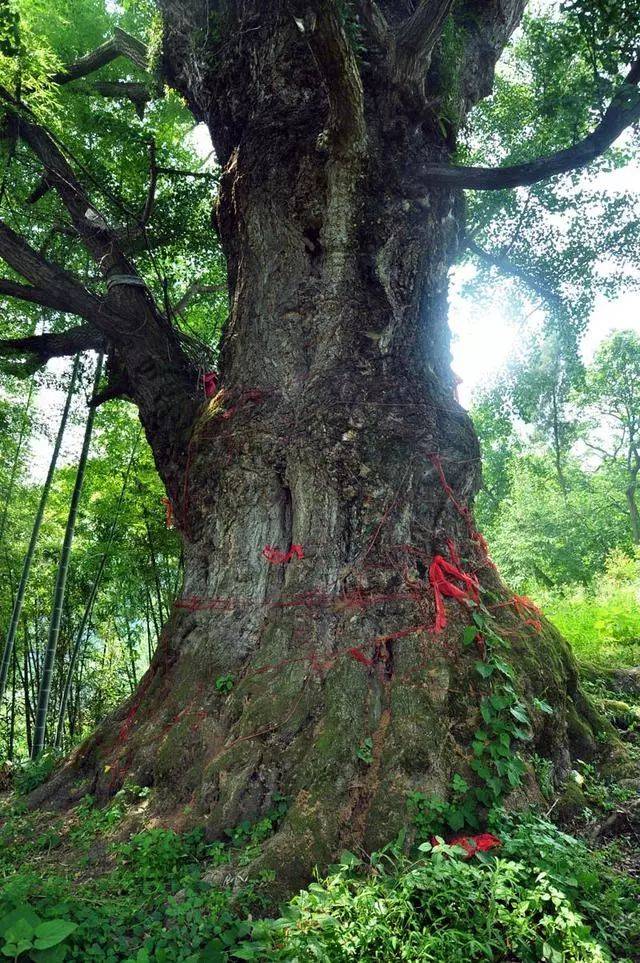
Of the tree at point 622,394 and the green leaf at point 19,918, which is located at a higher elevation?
the tree at point 622,394

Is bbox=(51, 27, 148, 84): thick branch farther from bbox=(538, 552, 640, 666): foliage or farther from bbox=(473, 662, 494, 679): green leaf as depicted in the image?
bbox=(538, 552, 640, 666): foliage

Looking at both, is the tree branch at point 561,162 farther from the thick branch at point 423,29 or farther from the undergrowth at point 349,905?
the undergrowth at point 349,905

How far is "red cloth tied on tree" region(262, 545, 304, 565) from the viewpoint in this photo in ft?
12.4

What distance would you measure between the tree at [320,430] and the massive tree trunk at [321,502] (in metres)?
0.02

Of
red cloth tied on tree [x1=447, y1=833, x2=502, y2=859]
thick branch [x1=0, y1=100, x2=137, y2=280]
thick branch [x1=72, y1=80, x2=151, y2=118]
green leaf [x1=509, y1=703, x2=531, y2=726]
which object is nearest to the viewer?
red cloth tied on tree [x1=447, y1=833, x2=502, y2=859]

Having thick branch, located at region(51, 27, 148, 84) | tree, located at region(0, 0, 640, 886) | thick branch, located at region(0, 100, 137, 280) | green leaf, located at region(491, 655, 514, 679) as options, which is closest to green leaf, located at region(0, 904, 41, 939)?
tree, located at region(0, 0, 640, 886)

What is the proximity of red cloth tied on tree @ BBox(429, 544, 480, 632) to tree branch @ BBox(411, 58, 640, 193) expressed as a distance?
2.60 metres

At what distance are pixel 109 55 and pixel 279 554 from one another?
6510mm

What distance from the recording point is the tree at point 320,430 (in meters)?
3.16

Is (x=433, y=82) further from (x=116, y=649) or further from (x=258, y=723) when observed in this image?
(x=116, y=649)

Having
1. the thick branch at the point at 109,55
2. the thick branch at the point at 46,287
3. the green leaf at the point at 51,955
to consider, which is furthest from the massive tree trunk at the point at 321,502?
the thick branch at the point at 109,55

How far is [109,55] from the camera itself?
700 cm

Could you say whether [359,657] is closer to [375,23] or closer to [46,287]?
[46,287]

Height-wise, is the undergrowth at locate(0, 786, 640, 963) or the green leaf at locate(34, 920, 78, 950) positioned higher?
the green leaf at locate(34, 920, 78, 950)
